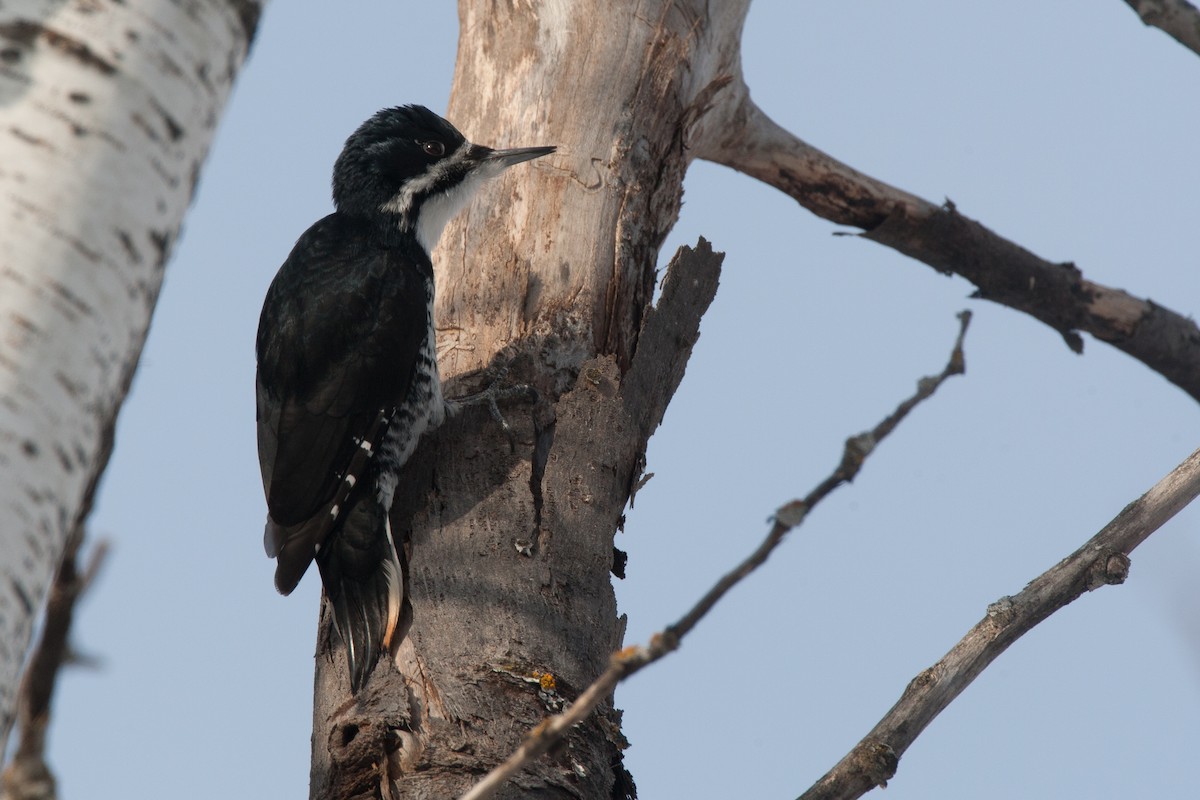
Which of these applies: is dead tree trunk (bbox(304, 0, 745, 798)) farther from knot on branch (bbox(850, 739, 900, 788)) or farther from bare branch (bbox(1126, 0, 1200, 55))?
bare branch (bbox(1126, 0, 1200, 55))

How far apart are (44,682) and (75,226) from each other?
44 centimetres

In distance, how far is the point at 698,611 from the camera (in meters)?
1.32

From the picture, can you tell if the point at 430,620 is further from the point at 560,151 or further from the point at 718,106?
the point at 718,106

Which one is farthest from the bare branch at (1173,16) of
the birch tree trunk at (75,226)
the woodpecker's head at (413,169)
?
the woodpecker's head at (413,169)

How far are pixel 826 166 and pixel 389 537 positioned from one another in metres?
2.39

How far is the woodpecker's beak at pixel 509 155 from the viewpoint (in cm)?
374

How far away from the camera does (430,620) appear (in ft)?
9.20

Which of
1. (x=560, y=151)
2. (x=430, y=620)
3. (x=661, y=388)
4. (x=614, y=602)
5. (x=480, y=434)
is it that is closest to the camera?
(x=430, y=620)

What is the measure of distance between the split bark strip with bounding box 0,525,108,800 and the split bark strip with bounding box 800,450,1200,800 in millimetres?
1394

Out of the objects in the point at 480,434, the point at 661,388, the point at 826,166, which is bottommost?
the point at 480,434

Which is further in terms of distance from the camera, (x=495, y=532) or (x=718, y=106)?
(x=718, y=106)

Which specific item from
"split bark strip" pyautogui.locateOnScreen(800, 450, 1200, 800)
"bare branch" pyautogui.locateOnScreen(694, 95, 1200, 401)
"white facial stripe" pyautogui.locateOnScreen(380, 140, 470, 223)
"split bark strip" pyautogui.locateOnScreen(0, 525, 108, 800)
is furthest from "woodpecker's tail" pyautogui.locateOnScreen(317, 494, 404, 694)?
"bare branch" pyautogui.locateOnScreen(694, 95, 1200, 401)

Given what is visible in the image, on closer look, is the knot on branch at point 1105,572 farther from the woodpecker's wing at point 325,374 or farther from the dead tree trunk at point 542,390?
the woodpecker's wing at point 325,374

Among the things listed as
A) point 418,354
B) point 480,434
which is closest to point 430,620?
point 480,434
